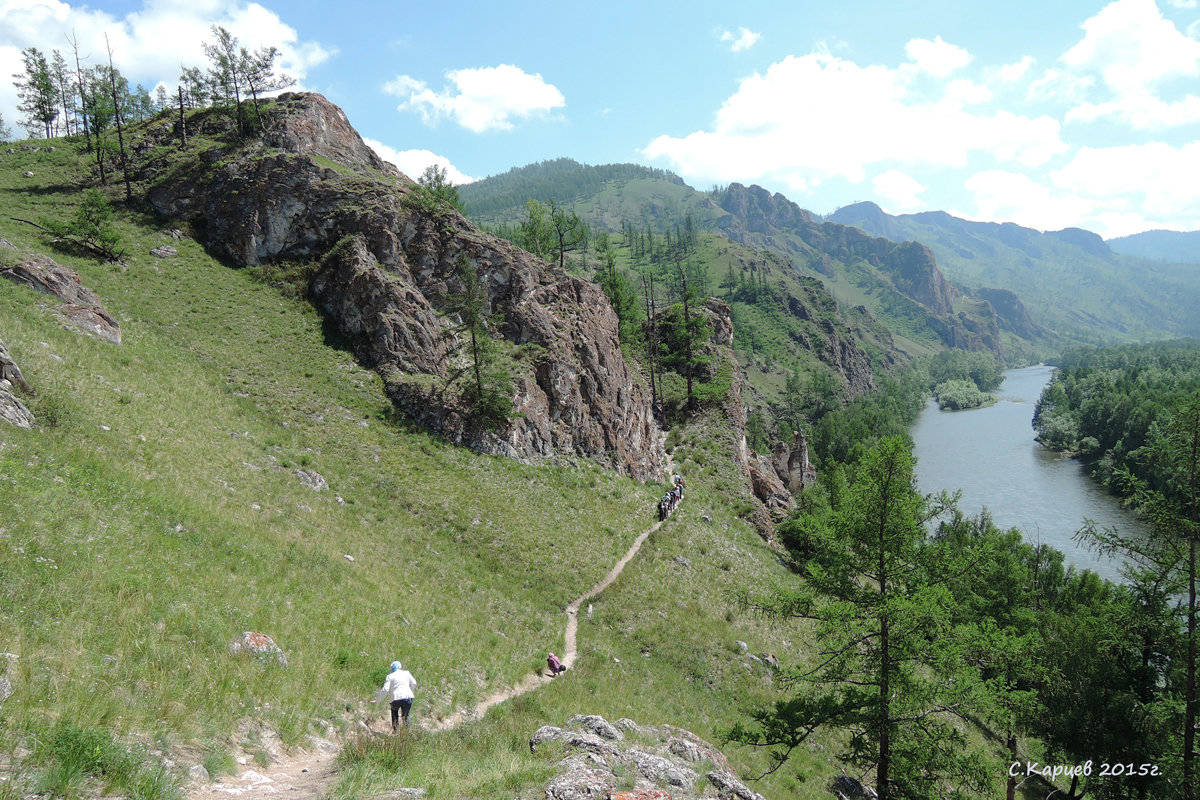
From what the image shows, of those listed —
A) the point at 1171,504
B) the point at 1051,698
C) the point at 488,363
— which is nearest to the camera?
the point at 1171,504

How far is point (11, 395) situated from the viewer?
15828mm

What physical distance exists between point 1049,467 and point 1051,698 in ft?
334

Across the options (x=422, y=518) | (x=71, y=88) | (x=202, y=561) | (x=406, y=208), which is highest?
(x=71, y=88)

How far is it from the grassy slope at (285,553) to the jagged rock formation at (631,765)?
2.51 ft

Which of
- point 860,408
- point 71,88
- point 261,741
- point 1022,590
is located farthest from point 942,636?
point 860,408

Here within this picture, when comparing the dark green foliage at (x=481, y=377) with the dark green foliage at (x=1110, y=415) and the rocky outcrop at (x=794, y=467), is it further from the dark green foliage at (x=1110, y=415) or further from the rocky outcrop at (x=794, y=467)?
the dark green foliage at (x=1110, y=415)

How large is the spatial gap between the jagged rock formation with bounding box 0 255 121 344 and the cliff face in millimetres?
13545

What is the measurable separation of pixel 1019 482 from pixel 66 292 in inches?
5133

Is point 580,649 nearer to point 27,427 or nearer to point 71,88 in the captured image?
point 27,427

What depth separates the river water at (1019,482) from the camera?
70938mm

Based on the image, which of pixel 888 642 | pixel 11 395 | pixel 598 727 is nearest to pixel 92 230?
pixel 11 395

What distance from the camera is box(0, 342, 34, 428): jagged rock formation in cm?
1524

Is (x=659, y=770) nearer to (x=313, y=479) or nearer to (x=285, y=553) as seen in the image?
(x=285, y=553)

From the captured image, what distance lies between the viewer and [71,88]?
60656 mm
